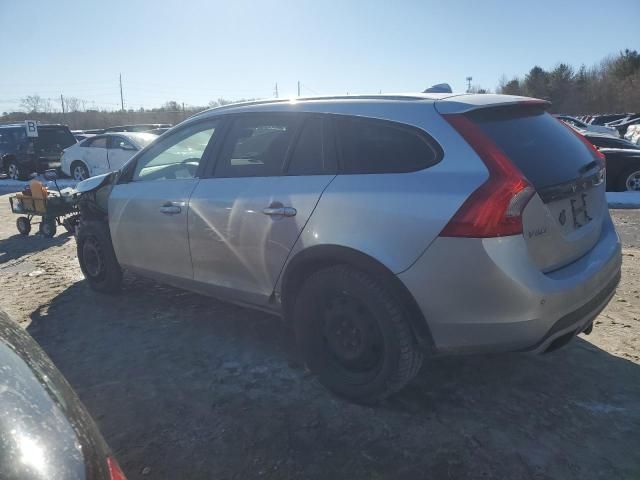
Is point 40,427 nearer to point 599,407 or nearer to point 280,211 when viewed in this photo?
point 280,211

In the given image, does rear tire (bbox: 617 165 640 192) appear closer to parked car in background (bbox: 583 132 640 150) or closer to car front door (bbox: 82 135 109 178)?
parked car in background (bbox: 583 132 640 150)

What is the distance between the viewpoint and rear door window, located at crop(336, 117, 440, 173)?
2.66 metres

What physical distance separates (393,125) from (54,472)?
86.8 inches

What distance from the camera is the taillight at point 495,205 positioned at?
93.4 inches

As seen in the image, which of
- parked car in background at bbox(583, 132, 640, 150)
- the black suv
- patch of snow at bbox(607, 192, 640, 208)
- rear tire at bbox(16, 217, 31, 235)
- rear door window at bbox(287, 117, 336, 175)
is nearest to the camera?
rear door window at bbox(287, 117, 336, 175)

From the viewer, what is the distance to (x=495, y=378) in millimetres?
3289

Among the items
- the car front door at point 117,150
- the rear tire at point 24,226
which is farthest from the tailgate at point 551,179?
the car front door at point 117,150

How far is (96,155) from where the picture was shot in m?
14.5

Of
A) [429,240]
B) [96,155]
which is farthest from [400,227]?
[96,155]

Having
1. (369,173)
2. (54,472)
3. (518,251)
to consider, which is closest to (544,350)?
(518,251)

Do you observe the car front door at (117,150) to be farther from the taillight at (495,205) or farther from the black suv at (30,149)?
the taillight at (495,205)

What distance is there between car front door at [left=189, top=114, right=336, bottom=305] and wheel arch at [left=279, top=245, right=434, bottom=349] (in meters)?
0.11

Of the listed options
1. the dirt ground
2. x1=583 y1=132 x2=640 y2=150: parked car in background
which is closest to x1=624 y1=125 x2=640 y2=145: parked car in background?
x1=583 y1=132 x2=640 y2=150: parked car in background

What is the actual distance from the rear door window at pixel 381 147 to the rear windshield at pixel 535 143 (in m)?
0.32
